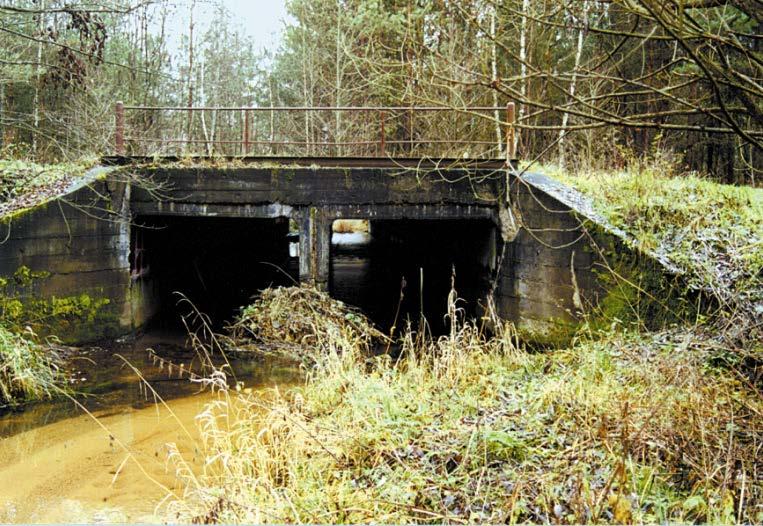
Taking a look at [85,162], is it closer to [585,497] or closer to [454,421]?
[454,421]

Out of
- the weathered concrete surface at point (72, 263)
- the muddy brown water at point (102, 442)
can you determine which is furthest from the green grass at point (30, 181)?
the muddy brown water at point (102, 442)

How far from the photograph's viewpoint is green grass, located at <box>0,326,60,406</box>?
26.6 ft

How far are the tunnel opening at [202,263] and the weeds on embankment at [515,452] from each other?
7.17m

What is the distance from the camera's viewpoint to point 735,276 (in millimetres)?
7938

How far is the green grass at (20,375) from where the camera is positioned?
8.09 m

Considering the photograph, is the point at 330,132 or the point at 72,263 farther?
the point at 330,132

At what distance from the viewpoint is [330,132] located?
23.5 m

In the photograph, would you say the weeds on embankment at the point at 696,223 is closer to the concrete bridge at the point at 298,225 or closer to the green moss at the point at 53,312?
the concrete bridge at the point at 298,225

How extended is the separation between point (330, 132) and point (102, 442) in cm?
1760

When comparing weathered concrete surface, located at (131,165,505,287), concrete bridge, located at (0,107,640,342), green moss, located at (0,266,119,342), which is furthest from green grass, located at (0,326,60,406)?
weathered concrete surface, located at (131,165,505,287)

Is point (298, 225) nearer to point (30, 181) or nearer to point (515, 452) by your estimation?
point (30, 181)

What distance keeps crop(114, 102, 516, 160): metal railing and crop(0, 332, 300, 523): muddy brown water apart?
4.08m

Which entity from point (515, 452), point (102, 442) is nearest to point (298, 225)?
point (102, 442)

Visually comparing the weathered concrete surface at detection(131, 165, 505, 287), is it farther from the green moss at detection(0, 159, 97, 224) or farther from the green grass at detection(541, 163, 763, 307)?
the green grass at detection(541, 163, 763, 307)
